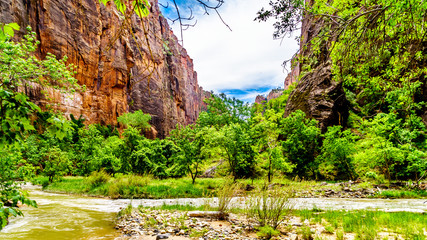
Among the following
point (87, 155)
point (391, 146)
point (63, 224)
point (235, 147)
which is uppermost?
point (235, 147)

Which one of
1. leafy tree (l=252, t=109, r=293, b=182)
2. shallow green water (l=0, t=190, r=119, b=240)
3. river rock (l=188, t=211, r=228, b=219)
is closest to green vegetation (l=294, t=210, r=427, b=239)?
river rock (l=188, t=211, r=228, b=219)

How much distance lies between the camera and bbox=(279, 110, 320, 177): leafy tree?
22.0 meters

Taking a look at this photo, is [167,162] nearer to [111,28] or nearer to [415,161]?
[415,161]

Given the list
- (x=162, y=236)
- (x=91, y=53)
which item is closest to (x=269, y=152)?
(x=162, y=236)

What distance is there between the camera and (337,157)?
64.9 ft

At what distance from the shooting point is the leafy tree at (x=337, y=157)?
1942cm

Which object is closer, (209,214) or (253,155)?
(209,214)

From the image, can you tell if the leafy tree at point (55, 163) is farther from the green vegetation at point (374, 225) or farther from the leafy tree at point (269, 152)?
the green vegetation at point (374, 225)

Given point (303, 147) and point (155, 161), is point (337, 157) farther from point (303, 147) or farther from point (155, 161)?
point (155, 161)

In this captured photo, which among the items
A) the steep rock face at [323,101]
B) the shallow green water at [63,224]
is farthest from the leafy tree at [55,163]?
the steep rock face at [323,101]

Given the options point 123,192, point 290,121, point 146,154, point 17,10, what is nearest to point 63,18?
point 17,10

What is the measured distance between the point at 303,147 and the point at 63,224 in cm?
2053

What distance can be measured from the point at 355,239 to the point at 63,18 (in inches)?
1919

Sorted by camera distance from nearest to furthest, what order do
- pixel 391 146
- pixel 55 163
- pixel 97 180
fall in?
pixel 391 146, pixel 97 180, pixel 55 163
